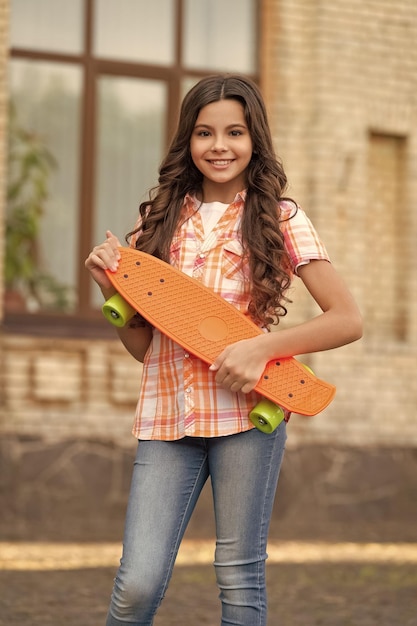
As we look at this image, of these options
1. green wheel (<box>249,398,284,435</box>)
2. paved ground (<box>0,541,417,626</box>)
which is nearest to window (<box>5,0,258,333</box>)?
paved ground (<box>0,541,417,626</box>)

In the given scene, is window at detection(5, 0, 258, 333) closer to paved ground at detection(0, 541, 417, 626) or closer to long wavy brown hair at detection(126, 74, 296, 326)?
paved ground at detection(0, 541, 417, 626)

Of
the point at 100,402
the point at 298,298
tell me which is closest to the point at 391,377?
the point at 298,298

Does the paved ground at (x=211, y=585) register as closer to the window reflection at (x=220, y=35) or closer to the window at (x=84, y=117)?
the window at (x=84, y=117)

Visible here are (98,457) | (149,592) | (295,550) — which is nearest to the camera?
(149,592)

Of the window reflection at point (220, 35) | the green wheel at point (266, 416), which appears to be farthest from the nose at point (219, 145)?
the window reflection at point (220, 35)

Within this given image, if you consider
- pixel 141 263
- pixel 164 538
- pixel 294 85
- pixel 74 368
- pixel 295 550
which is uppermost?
pixel 294 85

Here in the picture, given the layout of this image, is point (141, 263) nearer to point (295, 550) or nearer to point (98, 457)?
point (295, 550)

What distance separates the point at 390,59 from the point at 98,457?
4135mm

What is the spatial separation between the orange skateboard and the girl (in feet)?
0.16

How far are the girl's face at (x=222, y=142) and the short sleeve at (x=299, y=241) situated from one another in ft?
0.61

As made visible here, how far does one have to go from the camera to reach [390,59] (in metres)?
12.3

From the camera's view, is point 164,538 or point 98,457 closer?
point 164,538

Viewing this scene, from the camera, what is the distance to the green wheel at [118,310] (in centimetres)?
394

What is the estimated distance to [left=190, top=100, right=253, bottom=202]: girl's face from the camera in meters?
4.05
